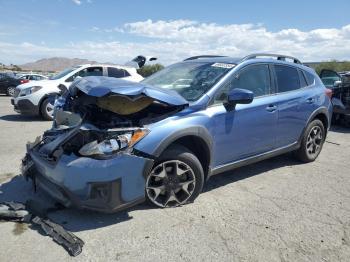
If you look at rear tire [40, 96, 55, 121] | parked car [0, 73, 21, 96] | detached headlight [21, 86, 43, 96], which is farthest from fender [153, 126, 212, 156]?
parked car [0, 73, 21, 96]

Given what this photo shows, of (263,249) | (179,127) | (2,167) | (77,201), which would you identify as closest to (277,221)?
(263,249)

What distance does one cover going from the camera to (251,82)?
495cm

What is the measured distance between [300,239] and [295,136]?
2.49 meters

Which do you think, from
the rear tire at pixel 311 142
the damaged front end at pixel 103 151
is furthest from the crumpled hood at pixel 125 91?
the rear tire at pixel 311 142

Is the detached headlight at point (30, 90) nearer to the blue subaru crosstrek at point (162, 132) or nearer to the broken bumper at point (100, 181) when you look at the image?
the blue subaru crosstrek at point (162, 132)

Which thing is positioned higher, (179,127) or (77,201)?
(179,127)

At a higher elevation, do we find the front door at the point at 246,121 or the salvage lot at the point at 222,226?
the front door at the point at 246,121

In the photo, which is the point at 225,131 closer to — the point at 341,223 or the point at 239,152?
the point at 239,152

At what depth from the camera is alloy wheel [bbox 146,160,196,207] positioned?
392 cm

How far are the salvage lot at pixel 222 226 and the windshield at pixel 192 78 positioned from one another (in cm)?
131

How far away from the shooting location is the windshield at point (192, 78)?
14.8 ft

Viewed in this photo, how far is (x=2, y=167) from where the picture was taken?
5.56 meters

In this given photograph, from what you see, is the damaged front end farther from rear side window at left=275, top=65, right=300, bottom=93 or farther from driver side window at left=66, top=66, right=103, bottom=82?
driver side window at left=66, top=66, right=103, bottom=82

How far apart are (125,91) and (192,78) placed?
1313mm
